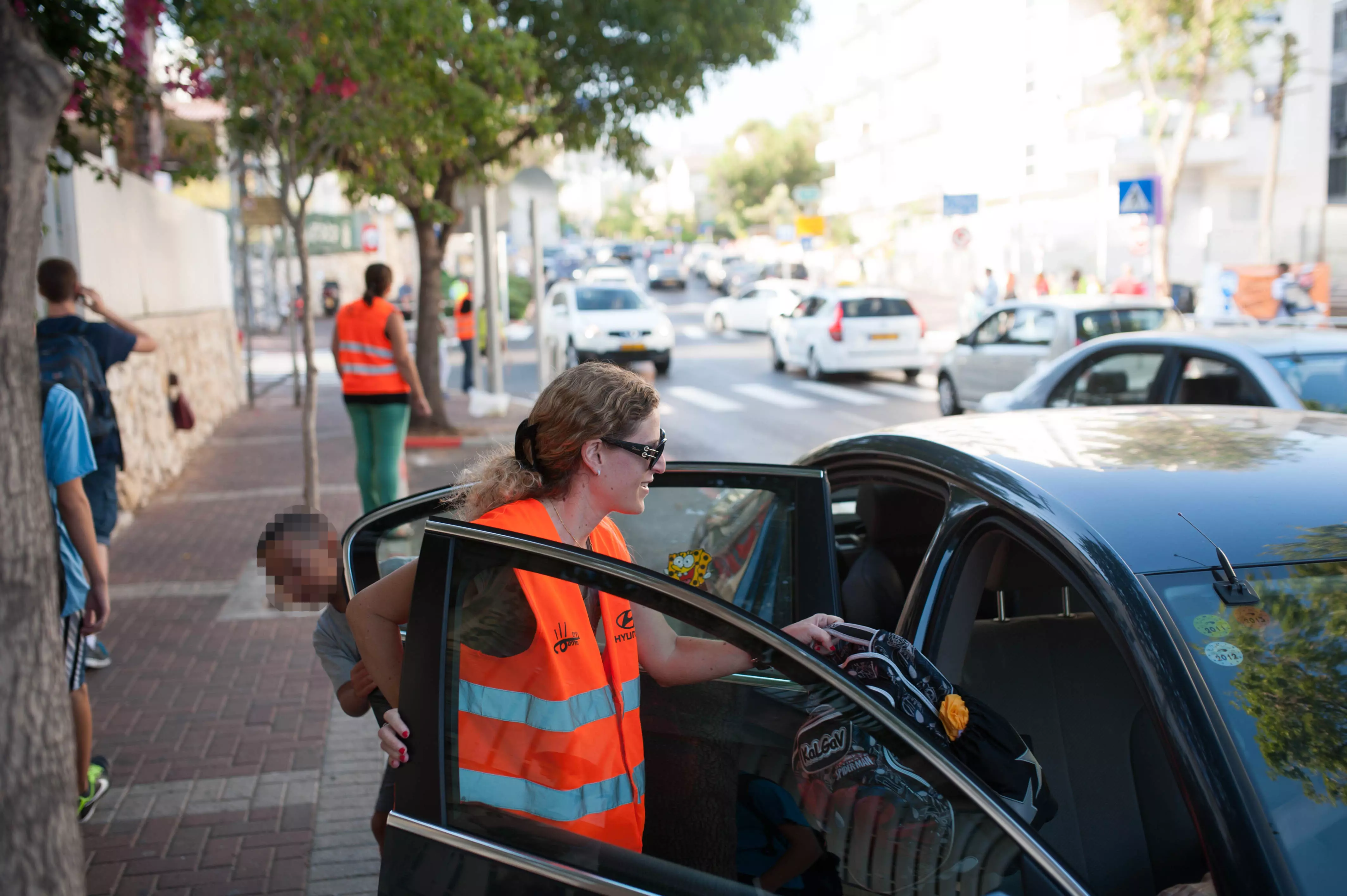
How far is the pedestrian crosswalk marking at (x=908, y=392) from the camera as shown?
18.2 meters

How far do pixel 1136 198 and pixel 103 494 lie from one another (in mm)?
17414

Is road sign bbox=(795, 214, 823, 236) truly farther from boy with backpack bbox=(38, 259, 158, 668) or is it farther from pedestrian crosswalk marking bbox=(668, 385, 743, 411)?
boy with backpack bbox=(38, 259, 158, 668)

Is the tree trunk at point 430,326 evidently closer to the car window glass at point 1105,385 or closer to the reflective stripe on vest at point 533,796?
the car window glass at point 1105,385

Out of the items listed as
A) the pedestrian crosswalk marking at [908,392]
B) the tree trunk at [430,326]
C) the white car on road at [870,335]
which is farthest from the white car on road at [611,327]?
the tree trunk at [430,326]

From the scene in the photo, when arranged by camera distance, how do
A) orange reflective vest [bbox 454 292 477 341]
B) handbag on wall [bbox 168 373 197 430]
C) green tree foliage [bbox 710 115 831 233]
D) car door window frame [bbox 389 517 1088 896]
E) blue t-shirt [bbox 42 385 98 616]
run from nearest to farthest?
car door window frame [bbox 389 517 1088 896] → blue t-shirt [bbox 42 385 98 616] → handbag on wall [bbox 168 373 197 430] → orange reflective vest [bbox 454 292 477 341] → green tree foliage [bbox 710 115 831 233]

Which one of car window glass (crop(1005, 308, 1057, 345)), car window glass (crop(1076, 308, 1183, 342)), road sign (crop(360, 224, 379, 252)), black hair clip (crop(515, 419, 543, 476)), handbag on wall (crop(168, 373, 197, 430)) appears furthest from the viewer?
road sign (crop(360, 224, 379, 252))

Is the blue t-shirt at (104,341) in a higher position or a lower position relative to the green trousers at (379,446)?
higher

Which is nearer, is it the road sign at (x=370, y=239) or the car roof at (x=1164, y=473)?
the car roof at (x=1164, y=473)

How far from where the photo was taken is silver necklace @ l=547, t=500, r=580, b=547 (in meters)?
2.36

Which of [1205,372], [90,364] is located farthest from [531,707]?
[1205,372]

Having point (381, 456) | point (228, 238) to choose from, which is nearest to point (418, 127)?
point (381, 456)

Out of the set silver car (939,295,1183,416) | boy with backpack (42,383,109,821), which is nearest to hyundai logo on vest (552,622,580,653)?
boy with backpack (42,383,109,821)

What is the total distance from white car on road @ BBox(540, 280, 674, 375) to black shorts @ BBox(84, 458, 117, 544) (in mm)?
15693

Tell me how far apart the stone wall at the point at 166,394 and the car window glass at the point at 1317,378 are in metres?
7.22
